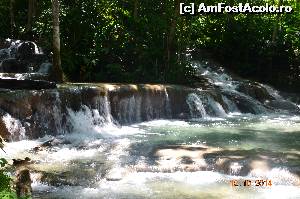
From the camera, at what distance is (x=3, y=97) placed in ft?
43.3

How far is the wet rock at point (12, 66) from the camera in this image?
21.0 m

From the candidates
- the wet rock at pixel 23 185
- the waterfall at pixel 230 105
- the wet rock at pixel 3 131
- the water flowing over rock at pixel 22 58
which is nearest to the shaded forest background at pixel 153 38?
the water flowing over rock at pixel 22 58

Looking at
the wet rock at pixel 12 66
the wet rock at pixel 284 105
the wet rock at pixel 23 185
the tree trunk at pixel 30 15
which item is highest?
the tree trunk at pixel 30 15

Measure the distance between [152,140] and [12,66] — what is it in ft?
33.8

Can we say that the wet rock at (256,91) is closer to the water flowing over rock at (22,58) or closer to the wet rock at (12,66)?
the water flowing over rock at (22,58)

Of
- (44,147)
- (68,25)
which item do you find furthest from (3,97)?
(68,25)

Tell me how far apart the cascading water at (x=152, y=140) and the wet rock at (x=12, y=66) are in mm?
6277

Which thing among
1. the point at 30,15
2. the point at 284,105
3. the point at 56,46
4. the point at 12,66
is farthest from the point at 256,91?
the point at 30,15

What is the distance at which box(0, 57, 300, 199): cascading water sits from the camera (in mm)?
Result: 8867

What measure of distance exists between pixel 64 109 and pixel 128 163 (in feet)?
16.1

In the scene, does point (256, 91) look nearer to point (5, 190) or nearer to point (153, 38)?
point (153, 38)

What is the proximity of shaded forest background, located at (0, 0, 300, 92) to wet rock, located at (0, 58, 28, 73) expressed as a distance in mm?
1553

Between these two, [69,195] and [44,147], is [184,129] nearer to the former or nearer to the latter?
[44,147]

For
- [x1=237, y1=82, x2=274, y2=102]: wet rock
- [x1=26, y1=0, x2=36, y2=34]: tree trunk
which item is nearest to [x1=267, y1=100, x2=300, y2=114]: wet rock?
[x1=237, y1=82, x2=274, y2=102]: wet rock
